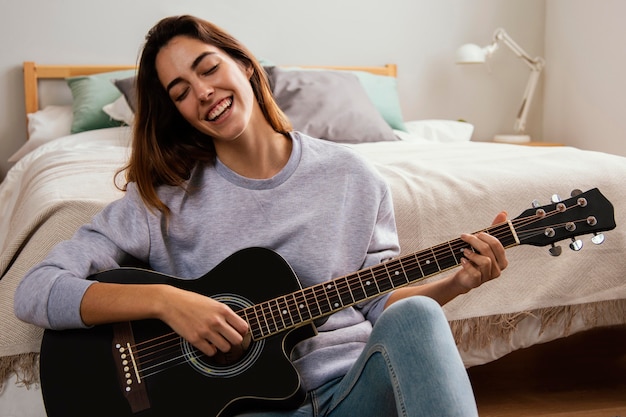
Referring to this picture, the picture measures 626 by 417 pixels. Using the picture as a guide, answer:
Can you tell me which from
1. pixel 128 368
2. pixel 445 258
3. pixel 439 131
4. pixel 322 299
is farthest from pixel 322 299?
pixel 439 131

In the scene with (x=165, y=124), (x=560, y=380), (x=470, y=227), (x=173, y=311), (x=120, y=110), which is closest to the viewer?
(x=173, y=311)

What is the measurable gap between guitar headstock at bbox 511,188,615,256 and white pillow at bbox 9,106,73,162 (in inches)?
97.2

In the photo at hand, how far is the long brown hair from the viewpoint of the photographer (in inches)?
52.3

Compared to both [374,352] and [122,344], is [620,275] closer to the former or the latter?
[374,352]

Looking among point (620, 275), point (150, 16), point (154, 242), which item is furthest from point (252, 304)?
point (150, 16)

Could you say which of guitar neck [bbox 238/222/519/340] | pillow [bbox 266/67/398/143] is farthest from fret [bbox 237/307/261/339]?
pillow [bbox 266/67/398/143]

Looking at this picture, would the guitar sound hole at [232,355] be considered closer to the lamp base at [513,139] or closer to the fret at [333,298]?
the fret at [333,298]

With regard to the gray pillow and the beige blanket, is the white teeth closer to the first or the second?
the beige blanket

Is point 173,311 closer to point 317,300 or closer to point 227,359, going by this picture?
point 227,359

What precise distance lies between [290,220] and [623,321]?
1055 mm

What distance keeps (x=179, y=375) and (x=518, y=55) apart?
3.17 metres

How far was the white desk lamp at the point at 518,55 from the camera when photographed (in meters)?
3.75

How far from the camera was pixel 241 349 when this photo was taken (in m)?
1.17

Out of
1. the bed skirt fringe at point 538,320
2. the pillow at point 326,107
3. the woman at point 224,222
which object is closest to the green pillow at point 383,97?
the pillow at point 326,107
